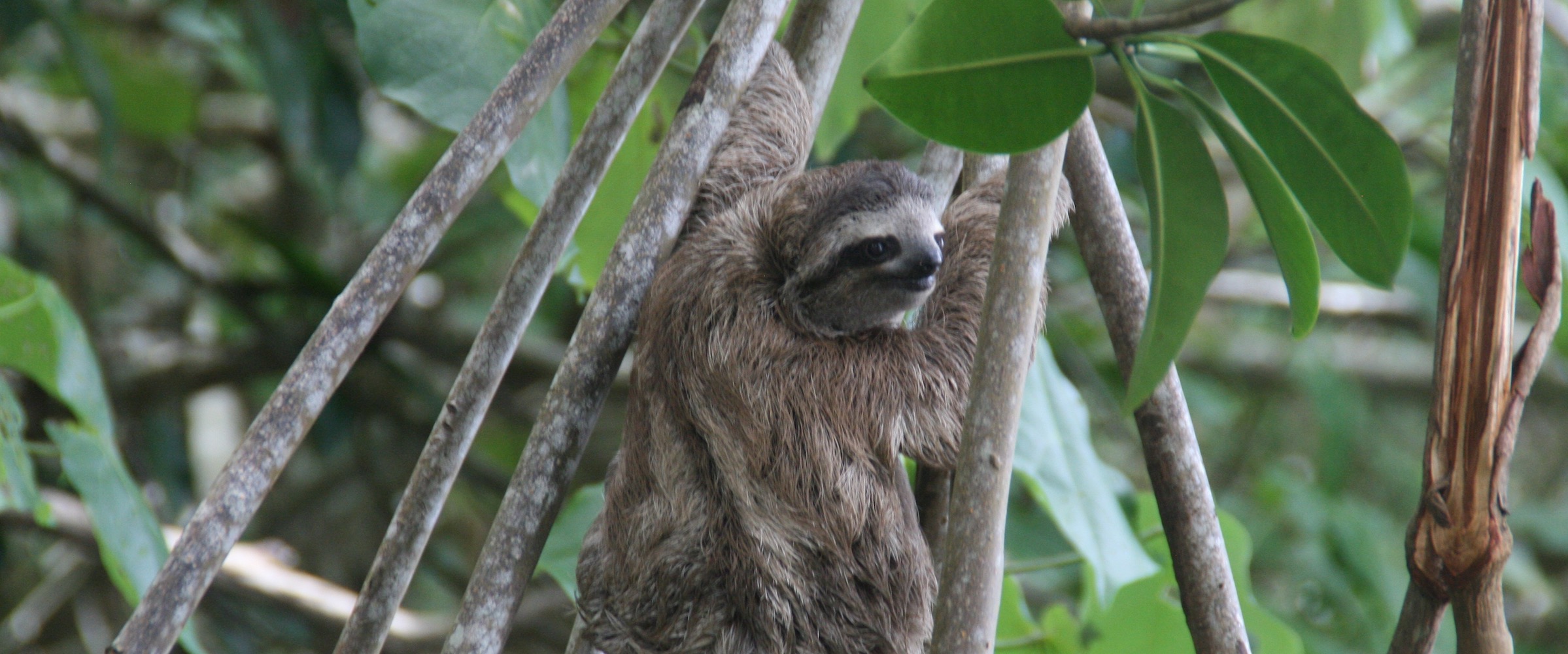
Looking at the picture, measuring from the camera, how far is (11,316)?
8.32ft

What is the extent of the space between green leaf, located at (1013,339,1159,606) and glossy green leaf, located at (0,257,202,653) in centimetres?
199

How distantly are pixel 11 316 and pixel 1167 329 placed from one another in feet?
7.85

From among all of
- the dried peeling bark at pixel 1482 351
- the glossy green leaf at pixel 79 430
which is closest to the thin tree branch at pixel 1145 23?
the dried peeling bark at pixel 1482 351

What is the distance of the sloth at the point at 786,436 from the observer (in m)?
2.19

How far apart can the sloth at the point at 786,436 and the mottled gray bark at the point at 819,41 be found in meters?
0.35

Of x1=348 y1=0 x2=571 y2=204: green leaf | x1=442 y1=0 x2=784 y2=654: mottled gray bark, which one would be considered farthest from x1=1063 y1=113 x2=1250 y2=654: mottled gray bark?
x1=348 y1=0 x2=571 y2=204: green leaf

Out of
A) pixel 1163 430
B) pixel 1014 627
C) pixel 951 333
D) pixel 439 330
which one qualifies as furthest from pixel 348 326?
pixel 439 330

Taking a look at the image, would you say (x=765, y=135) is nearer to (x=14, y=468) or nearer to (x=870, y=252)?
(x=870, y=252)

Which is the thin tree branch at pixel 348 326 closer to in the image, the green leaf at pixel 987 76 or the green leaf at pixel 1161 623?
the green leaf at pixel 987 76

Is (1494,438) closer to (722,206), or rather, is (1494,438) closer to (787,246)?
(787,246)

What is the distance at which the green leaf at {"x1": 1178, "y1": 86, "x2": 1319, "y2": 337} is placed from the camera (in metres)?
1.60

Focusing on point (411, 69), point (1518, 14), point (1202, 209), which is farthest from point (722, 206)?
point (1518, 14)

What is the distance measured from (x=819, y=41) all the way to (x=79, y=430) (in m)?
1.92

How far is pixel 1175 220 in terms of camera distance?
1.57 m
